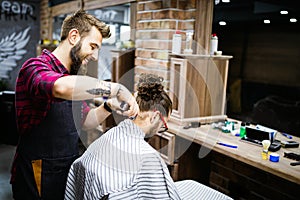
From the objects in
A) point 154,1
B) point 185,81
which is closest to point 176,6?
point 154,1

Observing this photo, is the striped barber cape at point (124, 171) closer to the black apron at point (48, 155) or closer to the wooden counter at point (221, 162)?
the black apron at point (48, 155)

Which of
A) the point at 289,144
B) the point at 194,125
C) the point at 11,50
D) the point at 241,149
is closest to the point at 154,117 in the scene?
the point at 241,149

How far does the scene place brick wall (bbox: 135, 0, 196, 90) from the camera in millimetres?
2568

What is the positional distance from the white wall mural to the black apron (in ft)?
15.4

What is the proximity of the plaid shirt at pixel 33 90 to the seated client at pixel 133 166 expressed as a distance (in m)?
0.31

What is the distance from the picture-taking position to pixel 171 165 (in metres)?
2.32

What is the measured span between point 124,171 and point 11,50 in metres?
5.12

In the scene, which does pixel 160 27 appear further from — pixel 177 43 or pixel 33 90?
pixel 33 90

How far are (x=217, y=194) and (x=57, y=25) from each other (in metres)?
4.69

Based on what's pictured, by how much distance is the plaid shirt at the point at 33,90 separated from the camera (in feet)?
4.10

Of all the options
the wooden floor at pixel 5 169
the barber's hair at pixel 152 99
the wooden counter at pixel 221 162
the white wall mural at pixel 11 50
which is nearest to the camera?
the barber's hair at pixel 152 99

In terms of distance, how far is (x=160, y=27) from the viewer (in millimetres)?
2646

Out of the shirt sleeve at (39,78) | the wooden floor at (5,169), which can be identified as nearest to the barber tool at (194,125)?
the shirt sleeve at (39,78)

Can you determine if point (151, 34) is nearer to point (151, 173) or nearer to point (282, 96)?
point (282, 96)
